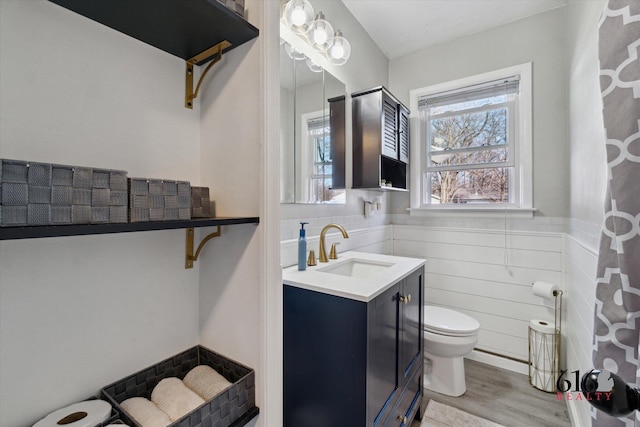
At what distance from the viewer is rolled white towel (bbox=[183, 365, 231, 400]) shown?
72cm

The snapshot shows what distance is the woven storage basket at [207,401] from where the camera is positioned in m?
0.61

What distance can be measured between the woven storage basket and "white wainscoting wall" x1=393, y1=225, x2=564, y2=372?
2.19m

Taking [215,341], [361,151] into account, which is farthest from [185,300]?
[361,151]

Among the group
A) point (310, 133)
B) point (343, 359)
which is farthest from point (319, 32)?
point (343, 359)

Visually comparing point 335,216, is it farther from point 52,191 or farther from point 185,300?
point 52,191

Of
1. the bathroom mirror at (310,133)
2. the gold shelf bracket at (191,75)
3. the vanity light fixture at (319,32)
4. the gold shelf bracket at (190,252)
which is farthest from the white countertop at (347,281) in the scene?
the vanity light fixture at (319,32)

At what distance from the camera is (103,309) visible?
2.19 feet

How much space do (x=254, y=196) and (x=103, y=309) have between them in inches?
17.7

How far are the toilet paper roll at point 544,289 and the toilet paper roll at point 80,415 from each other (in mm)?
2508

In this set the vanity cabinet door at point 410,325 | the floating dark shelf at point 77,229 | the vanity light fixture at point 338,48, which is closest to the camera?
the floating dark shelf at point 77,229

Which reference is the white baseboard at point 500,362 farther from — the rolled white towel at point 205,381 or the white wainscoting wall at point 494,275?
the rolled white towel at point 205,381

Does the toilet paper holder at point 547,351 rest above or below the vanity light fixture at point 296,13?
below

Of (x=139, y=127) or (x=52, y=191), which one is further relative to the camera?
(x=139, y=127)

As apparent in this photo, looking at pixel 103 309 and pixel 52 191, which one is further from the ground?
pixel 52 191
